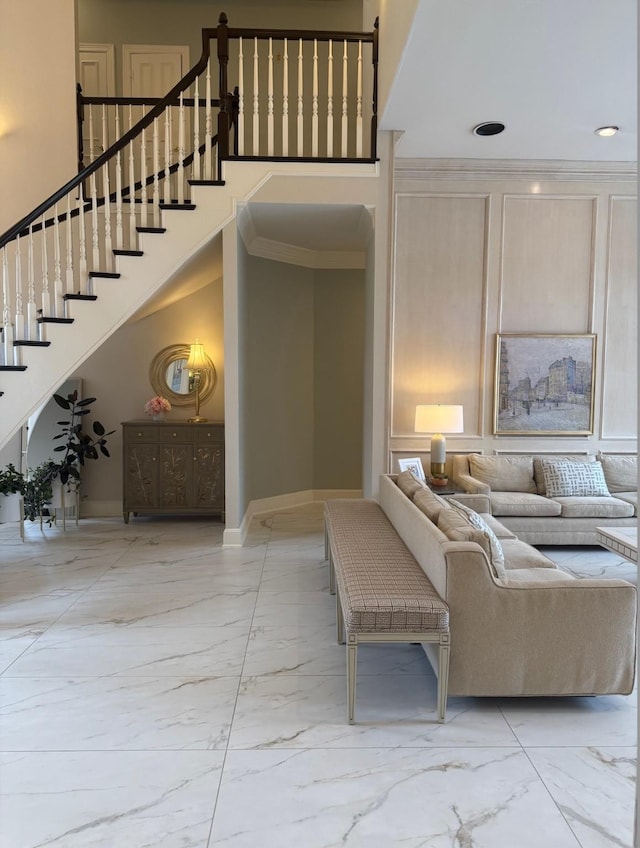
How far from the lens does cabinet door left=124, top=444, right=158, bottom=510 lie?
6.16 meters

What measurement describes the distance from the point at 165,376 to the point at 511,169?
4077 mm

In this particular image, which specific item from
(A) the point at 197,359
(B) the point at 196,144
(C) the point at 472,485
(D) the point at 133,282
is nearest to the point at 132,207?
(D) the point at 133,282

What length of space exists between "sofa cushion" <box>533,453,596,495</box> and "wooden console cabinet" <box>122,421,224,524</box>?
3053 mm

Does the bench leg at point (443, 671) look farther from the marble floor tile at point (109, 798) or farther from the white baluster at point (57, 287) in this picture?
the white baluster at point (57, 287)

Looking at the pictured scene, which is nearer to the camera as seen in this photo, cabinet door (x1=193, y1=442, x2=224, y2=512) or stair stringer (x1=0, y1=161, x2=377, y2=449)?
stair stringer (x1=0, y1=161, x2=377, y2=449)

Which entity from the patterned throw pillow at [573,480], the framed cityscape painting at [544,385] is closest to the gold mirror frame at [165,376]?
the framed cityscape painting at [544,385]

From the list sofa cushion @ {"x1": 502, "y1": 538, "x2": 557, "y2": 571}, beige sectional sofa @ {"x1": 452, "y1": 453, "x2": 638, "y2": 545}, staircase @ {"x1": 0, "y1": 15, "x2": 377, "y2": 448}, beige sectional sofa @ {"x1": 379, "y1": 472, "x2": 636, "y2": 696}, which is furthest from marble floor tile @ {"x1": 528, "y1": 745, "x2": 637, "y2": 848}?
staircase @ {"x1": 0, "y1": 15, "x2": 377, "y2": 448}

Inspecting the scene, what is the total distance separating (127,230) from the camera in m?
5.52

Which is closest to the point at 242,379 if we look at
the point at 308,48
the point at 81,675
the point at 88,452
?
the point at 88,452

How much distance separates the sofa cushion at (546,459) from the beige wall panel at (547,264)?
1202 millimetres

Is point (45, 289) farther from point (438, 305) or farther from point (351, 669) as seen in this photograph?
point (351, 669)

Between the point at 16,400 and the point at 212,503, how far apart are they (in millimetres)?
2176

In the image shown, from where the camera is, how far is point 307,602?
13.8ft

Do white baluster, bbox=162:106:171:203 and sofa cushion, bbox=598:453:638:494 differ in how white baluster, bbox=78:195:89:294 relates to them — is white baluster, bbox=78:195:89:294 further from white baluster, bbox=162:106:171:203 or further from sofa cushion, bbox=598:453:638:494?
sofa cushion, bbox=598:453:638:494
